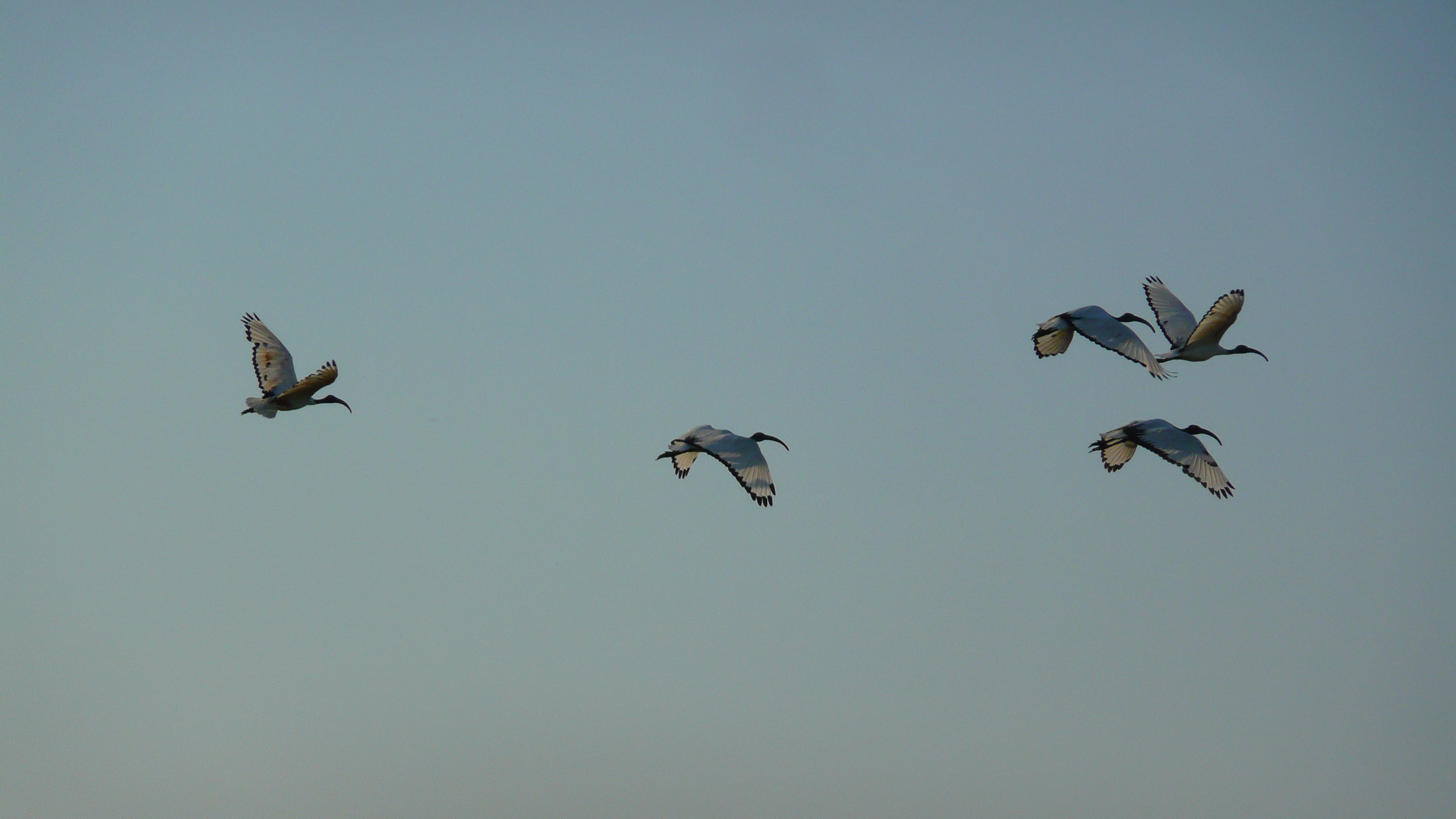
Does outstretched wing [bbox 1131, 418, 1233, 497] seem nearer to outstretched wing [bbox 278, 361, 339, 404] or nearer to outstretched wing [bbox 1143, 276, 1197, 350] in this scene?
outstretched wing [bbox 1143, 276, 1197, 350]

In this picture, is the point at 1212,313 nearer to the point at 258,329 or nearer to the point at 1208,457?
the point at 1208,457

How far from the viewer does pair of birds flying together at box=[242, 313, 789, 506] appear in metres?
35.4

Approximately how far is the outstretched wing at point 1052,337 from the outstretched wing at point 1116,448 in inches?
88.3

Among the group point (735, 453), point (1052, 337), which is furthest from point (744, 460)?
point (1052, 337)

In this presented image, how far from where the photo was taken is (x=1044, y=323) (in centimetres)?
3609

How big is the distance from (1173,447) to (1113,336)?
2.94 meters

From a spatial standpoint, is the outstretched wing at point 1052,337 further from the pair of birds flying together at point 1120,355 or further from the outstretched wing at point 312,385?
the outstretched wing at point 312,385

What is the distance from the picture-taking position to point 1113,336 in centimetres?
3578

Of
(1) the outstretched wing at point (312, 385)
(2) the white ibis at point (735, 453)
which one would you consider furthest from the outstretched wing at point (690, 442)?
(1) the outstretched wing at point (312, 385)

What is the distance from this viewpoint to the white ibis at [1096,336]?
3562 centimetres

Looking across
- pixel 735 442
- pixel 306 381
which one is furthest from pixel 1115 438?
pixel 306 381

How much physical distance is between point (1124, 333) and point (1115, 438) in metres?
2.50

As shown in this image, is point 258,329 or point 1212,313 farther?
point 258,329

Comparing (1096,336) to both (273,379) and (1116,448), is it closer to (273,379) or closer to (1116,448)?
(1116,448)
